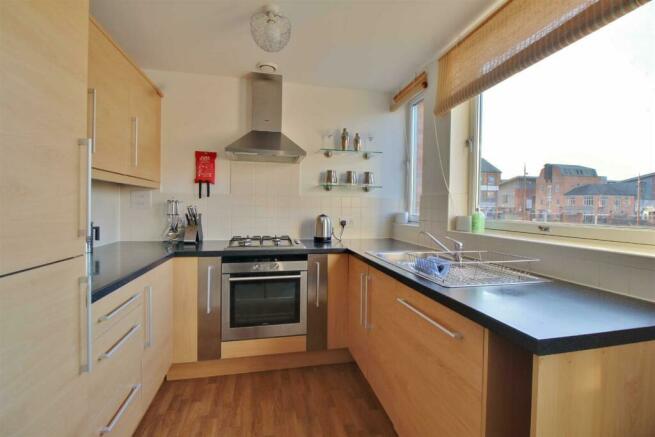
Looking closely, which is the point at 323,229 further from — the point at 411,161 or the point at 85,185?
the point at 85,185

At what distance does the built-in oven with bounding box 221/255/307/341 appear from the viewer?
2.06 m

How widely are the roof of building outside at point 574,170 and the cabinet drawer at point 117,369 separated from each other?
7.02ft

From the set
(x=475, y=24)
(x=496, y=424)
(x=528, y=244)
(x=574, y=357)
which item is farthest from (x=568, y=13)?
(x=496, y=424)

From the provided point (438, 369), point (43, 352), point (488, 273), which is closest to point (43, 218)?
point (43, 352)

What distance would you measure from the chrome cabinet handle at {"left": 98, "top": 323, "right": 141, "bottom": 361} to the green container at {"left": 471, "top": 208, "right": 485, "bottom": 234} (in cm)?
195

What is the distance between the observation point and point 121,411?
4.25 feet

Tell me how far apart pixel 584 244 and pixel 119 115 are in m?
2.48

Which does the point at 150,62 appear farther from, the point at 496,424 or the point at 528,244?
the point at 496,424

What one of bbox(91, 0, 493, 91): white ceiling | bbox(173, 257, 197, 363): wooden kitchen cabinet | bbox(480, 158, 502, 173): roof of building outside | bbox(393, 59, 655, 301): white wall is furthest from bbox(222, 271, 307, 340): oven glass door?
bbox(91, 0, 493, 91): white ceiling

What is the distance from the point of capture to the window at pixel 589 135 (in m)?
1.14

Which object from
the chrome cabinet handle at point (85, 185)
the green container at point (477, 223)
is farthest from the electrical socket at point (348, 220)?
the chrome cabinet handle at point (85, 185)

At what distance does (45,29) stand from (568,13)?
5.85 ft

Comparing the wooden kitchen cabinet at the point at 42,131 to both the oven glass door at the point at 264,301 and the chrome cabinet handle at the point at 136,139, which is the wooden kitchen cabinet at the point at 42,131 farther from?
the oven glass door at the point at 264,301

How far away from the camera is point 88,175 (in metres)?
0.92
